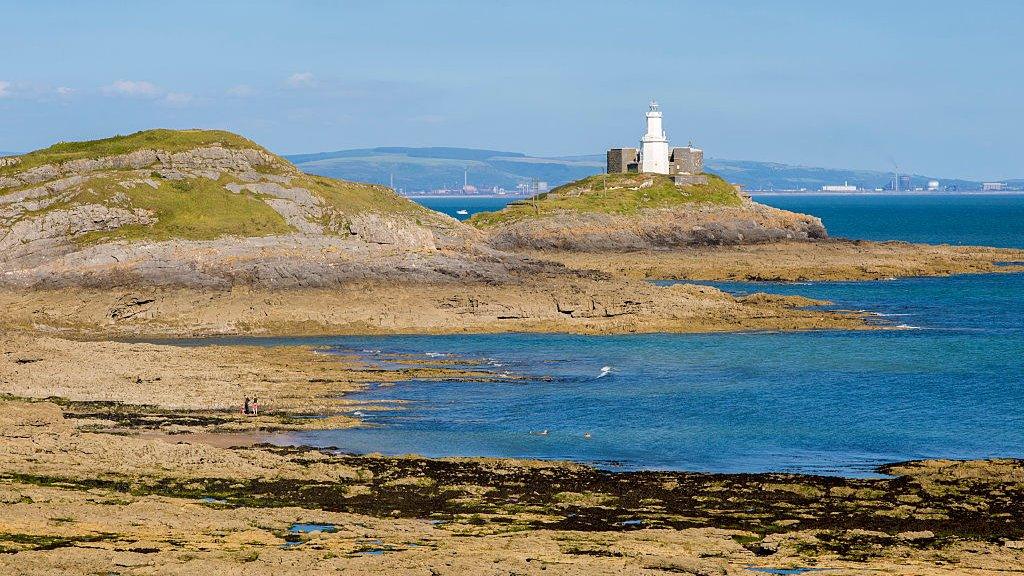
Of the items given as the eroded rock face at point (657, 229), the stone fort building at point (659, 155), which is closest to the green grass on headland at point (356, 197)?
the eroded rock face at point (657, 229)

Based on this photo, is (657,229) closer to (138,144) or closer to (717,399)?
(138,144)

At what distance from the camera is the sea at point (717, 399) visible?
107ft

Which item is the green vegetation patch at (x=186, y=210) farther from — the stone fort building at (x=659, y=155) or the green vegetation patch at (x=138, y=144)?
the stone fort building at (x=659, y=155)

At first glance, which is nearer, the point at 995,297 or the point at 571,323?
the point at 571,323

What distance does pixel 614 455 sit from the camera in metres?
32.2

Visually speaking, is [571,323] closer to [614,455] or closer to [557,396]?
[557,396]

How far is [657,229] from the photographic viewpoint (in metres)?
106

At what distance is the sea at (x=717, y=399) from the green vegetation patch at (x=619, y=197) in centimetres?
4856

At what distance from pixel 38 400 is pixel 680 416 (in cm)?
1820

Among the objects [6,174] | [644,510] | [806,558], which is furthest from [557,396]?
[6,174]

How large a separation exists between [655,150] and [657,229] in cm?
2281

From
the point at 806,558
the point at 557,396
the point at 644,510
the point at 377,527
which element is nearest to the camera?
the point at 806,558

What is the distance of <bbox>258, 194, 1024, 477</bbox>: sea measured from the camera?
32750 mm

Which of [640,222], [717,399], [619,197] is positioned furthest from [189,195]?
[619,197]
